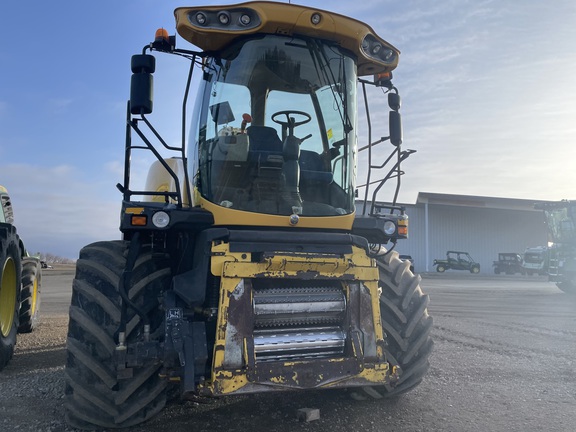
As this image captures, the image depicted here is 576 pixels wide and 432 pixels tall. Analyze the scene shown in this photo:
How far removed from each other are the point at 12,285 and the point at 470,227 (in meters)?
43.6

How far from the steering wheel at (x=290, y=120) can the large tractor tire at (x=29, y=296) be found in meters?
5.45

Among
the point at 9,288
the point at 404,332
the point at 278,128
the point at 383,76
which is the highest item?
the point at 383,76

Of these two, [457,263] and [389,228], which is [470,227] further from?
[389,228]

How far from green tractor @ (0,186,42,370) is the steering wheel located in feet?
12.1

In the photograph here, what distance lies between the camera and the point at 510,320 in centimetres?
1132

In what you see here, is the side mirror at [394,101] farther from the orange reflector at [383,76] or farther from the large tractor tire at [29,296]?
the large tractor tire at [29,296]

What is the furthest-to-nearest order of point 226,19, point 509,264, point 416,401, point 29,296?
1. point 509,264
2. point 29,296
3. point 416,401
4. point 226,19

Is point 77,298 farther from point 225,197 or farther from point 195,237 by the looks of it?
point 225,197

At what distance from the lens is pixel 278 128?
4.40 m

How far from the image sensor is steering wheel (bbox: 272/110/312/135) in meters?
4.41

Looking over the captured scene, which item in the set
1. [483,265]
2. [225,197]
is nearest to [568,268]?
[225,197]

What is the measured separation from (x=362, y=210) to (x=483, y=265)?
44.2 meters

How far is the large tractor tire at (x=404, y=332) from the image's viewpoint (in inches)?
172

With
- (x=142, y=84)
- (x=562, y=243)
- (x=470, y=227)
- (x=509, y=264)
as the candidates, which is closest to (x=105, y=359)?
(x=142, y=84)
